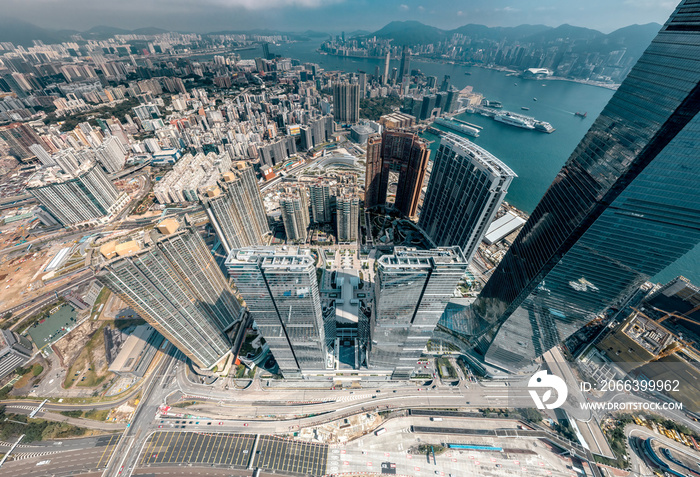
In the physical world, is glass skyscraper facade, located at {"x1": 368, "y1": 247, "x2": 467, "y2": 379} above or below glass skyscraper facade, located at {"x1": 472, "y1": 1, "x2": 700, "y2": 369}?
below

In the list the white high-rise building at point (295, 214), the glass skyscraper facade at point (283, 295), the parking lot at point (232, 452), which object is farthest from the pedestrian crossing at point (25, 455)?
the white high-rise building at point (295, 214)

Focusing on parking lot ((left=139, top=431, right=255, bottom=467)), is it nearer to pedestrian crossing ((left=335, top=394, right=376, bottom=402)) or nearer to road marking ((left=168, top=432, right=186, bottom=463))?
road marking ((left=168, top=432, right=186, bottom=463))

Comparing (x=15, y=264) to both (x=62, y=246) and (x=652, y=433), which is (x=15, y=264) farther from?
(x=652, y=433)

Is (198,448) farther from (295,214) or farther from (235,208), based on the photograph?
(295,214)

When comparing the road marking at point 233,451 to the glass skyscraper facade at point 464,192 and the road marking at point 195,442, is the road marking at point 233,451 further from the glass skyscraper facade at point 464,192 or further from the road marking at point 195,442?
the glass skyscraper facade at point 464,192

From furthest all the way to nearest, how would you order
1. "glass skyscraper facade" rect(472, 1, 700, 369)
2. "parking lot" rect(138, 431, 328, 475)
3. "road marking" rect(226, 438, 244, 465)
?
1. "road marking" rect(226, 438, 244, 465)
2. "parking lot" rect(138, 431, 328, 475)
3. "glass skyscraper facade" rect(472, 1, 700, 369)

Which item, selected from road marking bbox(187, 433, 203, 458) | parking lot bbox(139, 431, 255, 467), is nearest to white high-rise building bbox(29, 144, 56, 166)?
parking lot bbox(139, 431, 255, 467)

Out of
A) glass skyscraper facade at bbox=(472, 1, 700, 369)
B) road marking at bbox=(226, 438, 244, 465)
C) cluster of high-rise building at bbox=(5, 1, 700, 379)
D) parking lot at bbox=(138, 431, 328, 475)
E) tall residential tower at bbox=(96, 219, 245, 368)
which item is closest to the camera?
glass skyscraper facade at bbox=(472, 1, 700, 369)
